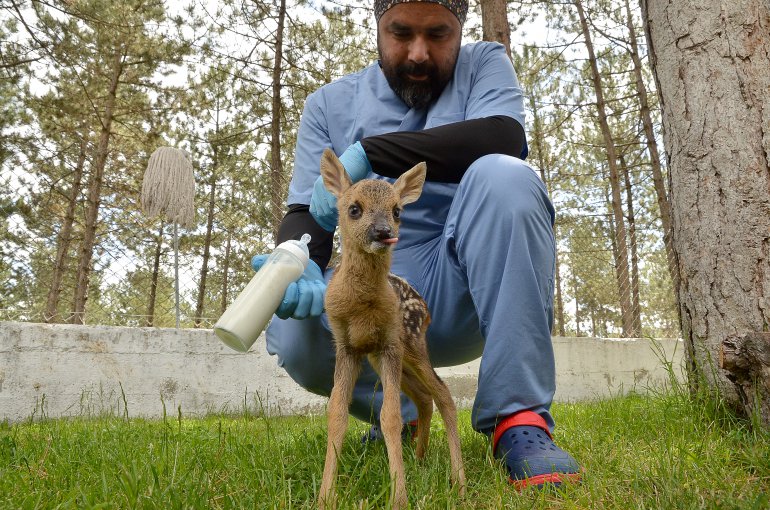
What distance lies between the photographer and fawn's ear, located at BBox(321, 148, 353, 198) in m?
2.58

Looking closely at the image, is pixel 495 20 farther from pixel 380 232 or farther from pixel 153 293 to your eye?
pixel 380 232

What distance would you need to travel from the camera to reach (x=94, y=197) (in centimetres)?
1163

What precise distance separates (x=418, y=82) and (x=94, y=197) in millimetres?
9965

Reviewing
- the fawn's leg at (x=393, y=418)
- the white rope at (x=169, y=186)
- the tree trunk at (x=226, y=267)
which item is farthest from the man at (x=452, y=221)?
the white rope at (x=169, y=186)

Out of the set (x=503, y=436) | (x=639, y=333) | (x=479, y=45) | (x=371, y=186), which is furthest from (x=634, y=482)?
(x=639, y=333)

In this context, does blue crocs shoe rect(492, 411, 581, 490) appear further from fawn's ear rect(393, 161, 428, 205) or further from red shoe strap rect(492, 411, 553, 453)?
fawn's ear rect(393, 161, 428, 205)

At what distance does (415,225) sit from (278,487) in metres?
1.54

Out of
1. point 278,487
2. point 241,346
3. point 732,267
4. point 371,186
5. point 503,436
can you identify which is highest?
point 371,186

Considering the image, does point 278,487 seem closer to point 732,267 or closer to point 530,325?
point 530,325

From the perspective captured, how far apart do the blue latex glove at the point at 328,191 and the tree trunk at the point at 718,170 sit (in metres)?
1.63

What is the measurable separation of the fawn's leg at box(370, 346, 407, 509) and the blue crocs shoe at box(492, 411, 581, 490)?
1.33 ft

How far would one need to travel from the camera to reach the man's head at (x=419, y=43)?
314 cm

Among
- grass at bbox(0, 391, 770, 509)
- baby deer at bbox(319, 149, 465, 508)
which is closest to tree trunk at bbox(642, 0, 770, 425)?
grass at bbox(0, 391, 770, 509)

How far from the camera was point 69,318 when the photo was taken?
6852 mm
